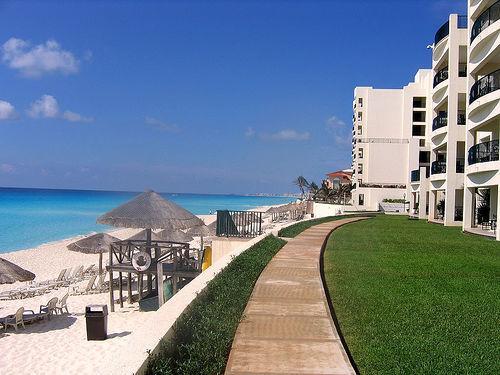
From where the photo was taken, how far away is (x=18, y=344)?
12.1 meters

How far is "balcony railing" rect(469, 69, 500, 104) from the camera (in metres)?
21.2

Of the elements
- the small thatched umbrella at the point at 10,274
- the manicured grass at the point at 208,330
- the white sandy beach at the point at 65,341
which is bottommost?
the white sandy beach at the point at 65,341

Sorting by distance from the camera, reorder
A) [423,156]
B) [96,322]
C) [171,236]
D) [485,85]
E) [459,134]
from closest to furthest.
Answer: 1. [96,322]
2. [485,85]
3. [171,236]
4. [459,134]
5. [423,156]

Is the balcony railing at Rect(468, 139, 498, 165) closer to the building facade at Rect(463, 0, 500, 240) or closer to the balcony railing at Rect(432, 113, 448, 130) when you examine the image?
the building facade at Rect(463, 0, 500, 240)

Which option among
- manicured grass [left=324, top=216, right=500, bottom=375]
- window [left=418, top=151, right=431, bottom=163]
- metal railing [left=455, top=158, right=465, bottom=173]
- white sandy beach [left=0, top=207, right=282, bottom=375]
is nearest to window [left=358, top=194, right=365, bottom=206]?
window [left=418, top=151, right=431, bottom=163]

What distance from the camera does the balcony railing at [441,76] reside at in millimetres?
32031

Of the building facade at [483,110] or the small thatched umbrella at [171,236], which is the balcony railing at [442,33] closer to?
the building facade at [483,110]

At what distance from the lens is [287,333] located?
20.2ft

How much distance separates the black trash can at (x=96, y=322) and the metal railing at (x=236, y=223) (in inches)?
291

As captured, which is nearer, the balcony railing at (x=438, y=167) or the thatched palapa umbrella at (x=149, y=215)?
the thatched palapa umbrella at (x=149, y=215)

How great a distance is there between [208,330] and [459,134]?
1088 inches

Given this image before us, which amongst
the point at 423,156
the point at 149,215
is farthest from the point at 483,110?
the point at 423,156

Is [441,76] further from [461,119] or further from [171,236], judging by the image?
[171,236]

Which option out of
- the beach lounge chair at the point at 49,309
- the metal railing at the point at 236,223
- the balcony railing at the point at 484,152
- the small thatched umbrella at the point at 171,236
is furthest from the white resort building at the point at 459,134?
the beach lounge chair at the point at 49,309
